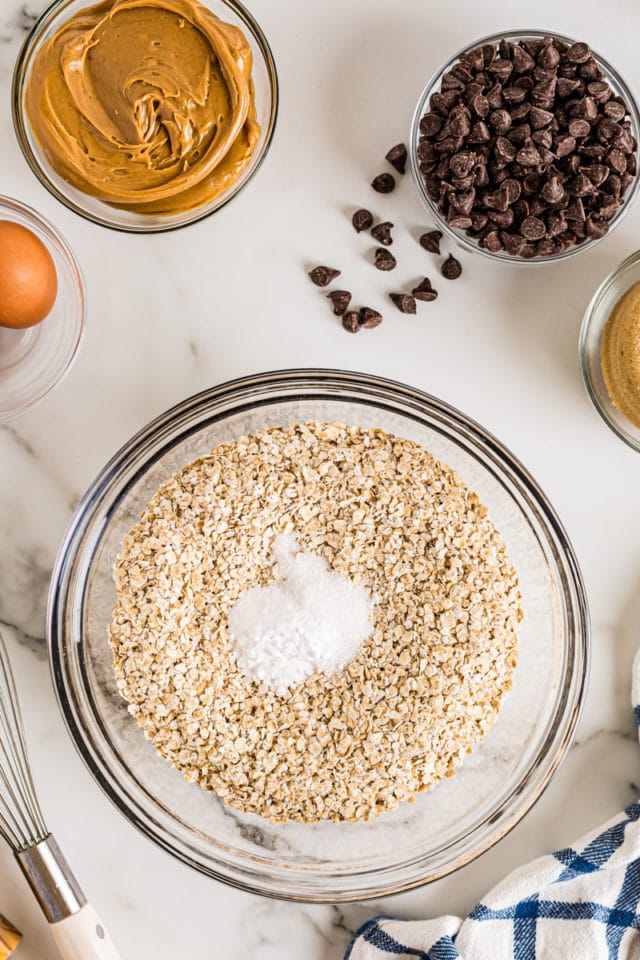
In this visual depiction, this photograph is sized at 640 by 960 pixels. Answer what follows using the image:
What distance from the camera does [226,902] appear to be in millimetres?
1512

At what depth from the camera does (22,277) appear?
4.28ft

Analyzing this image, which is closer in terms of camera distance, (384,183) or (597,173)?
(597,173)

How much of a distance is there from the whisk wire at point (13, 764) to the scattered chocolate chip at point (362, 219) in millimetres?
970

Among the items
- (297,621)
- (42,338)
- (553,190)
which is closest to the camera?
(297,621)

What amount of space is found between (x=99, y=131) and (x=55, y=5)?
0.86 ft

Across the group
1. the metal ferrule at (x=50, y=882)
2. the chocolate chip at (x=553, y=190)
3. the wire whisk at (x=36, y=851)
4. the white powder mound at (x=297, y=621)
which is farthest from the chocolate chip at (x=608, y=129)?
the metal ferrule at (x=50, y=882)

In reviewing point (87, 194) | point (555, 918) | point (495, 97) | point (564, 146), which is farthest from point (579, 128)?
point (555, 918)

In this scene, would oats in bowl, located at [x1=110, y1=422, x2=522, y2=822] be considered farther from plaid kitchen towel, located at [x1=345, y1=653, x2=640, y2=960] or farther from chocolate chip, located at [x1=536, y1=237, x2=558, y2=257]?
chocolate chip, located at [x1=536, y1=237, x2=558, y2=257]

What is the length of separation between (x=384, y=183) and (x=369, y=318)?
24 centimetres

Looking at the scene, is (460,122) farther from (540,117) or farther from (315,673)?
(315,673)

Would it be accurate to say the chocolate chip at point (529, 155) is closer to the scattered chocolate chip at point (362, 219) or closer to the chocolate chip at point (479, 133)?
the chocolate chip at point (479, 133)

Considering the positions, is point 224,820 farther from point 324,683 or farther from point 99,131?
point 99,131

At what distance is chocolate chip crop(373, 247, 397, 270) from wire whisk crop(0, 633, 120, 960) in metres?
0.95

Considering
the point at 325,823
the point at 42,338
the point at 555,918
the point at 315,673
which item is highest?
the point at 42,338
